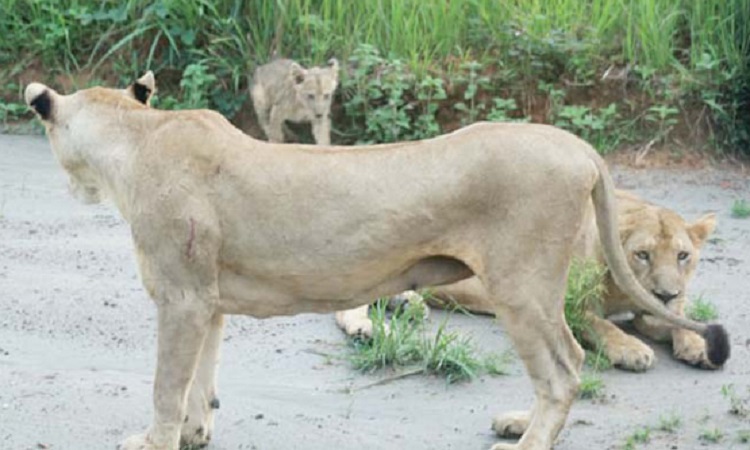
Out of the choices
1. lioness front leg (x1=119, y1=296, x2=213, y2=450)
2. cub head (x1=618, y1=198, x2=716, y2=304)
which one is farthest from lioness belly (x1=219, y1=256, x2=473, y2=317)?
cub head (x1=618, y1=198, x2=716, y2=304)

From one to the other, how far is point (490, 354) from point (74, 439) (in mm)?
1866

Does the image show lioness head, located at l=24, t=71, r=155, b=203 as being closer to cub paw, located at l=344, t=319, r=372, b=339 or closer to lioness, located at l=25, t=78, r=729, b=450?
lioness, located at l=25, t=78, r=729, b=450

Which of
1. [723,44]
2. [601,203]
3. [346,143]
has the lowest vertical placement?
[346,143]

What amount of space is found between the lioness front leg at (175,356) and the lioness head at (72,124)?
659 mm

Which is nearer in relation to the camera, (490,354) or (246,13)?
(490,354)

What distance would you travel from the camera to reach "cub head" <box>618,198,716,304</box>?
661cm

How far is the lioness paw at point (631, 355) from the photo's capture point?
6.52 m

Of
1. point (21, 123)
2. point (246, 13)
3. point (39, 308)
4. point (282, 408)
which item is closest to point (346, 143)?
point (246, 13)

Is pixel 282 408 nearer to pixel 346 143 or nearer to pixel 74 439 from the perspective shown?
pixel 74 439

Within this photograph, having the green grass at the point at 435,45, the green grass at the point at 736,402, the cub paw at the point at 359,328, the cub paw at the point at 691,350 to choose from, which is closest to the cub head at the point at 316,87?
the green grass at the point at 435,45

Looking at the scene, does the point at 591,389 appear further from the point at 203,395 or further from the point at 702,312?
the point at 203,395

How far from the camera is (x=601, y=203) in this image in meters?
5.29

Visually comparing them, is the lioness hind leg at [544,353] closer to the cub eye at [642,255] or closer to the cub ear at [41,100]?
the cub eye at [642,255]

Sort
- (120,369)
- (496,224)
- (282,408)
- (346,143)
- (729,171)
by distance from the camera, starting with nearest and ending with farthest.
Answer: (496,224) → (282,408) → (120,369) → (729,171) → (346,143)
